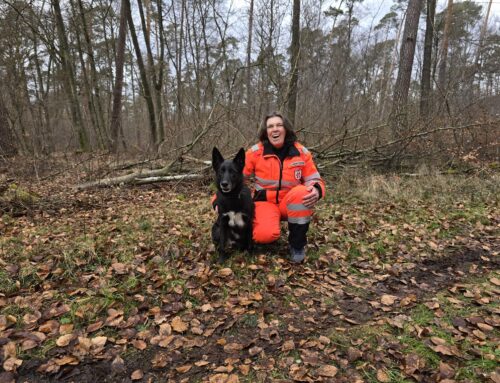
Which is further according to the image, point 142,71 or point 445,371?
point 142,71

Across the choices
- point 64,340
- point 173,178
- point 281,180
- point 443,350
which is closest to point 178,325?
point 64,340

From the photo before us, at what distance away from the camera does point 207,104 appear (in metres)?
10.1

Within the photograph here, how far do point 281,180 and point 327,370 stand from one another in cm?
207

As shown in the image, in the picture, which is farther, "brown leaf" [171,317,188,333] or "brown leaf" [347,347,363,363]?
"brown leaf" [171,317,188,333]

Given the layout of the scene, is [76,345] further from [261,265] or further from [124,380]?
[261,265]

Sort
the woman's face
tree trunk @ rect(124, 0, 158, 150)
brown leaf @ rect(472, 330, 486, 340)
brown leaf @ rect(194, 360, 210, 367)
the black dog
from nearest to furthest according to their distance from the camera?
1. brown leaf @ rect(194, 360, 210, 367)
2. brown leaf @ rect(472, 330, 486, 340)
3. the black dog
4. the woman's face
5. tree trunk @ rect(124, 0, 158, 150)

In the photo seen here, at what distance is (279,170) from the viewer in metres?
3.65

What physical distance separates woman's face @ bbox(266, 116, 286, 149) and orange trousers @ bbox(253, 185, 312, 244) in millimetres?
570

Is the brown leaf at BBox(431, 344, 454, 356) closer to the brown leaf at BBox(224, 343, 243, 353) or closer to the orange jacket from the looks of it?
the brown leaf at BBox(224, 343, 243, 353)

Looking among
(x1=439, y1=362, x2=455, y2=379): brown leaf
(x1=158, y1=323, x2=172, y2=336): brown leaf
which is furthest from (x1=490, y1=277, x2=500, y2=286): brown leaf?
(x1=158, y1=323, x2=172, y2=336): brown leaf

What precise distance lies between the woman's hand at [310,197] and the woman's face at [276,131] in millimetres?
639

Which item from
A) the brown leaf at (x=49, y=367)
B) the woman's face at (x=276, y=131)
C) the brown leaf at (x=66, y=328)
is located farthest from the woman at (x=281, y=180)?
the brown leaf at (x=49, y=367)

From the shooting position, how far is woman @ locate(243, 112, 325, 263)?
3.58 m

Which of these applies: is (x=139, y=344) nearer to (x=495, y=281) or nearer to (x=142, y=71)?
(x=495, y=281)
